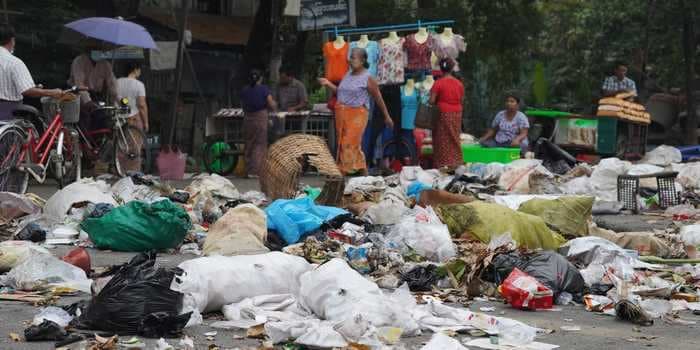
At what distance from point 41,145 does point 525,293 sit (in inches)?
264

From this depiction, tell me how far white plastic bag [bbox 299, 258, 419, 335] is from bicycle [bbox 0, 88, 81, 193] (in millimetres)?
5541

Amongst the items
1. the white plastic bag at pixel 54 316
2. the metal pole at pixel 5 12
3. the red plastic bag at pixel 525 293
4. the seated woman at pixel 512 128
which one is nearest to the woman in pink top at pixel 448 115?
the seated woman at pixel 512 128

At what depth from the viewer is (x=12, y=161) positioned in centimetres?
1116

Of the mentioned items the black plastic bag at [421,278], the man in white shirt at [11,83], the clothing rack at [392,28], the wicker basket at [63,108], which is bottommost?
the black plastic bag at [421,278]

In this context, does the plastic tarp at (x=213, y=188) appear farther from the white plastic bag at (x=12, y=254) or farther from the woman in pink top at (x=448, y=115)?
the woman in pink top at (x=448, y=115)

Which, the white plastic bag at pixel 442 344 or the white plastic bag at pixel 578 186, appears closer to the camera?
the white plastic bag at pixel 442 344

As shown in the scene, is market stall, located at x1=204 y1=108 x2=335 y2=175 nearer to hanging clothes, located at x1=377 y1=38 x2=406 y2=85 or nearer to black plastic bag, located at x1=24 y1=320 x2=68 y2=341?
hanging clothes, located at x1=377 y1=38 x2=406 y2=85

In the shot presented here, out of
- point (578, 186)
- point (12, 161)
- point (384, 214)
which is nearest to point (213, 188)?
point (12, 161)

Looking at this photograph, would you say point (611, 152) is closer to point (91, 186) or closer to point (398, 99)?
point (398, 99)

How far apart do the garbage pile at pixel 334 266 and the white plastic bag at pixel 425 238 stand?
0.4 inches

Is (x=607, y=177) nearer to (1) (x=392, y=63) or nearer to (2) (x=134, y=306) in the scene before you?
(1) (x=392, y=63)

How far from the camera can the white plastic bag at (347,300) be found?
586 centimetres

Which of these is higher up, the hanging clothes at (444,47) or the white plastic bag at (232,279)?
the hanging clothes at (444,47)

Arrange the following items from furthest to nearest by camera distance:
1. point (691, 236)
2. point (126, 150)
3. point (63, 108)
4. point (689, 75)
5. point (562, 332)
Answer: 1. point (689, 75)
2. point (126, 150)
3. point (63, 108)
4. point (691, 236)
5. point (562, 332)
